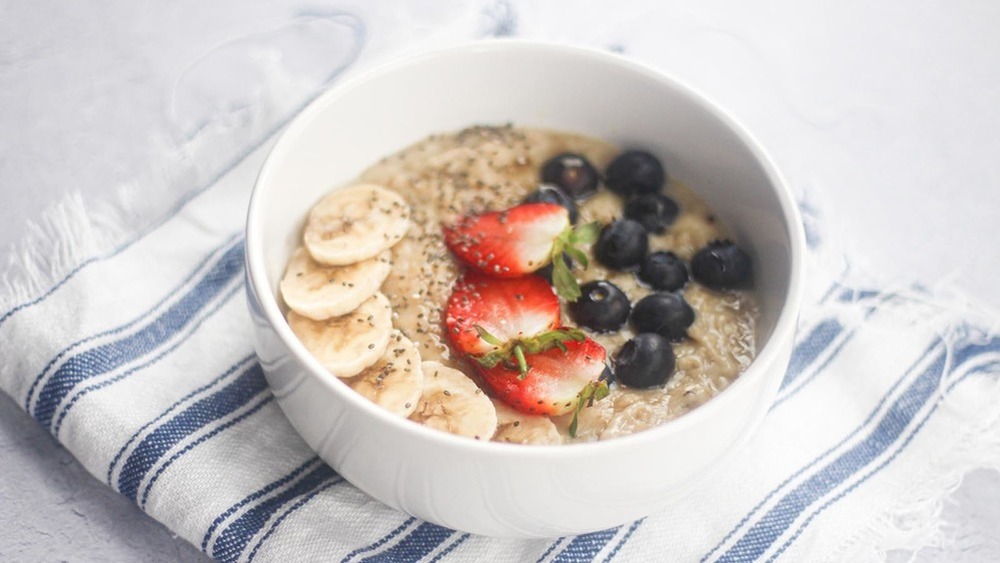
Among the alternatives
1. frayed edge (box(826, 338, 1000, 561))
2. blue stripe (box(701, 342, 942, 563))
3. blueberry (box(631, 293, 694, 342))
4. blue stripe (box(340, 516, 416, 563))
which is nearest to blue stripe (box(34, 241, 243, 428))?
blue stripe (box(340, 516, 416, 563))

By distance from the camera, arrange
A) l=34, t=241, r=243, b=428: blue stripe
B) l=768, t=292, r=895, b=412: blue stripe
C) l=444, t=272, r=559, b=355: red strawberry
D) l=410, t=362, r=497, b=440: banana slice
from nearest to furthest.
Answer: l=410, t=362, r=497, b=440: banana slice
l=444, t=272, r=559, b=355: red strawberry
l=34, t=241, r=243, b=428: blue stripe
l=768, t=292, r=895, b=412: blue stripe

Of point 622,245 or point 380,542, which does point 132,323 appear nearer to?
point 380,542

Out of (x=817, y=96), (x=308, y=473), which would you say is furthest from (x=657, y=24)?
(x=308, y=473)

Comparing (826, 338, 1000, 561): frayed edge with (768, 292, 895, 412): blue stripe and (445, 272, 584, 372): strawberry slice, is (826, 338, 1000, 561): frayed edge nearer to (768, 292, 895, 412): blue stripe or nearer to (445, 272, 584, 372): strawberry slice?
(768, 292, 895, 412): blue stripe

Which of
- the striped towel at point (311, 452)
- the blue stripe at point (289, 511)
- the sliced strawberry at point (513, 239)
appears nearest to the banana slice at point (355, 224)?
the sliced strawberry at point (513, 239)

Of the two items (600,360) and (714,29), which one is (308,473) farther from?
(714,29)

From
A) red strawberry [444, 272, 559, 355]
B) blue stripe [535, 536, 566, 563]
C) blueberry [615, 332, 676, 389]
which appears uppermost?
blueberry [615, 332, 676, 389]

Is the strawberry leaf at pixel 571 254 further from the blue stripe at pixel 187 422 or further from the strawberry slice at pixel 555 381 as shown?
the blue stripe at pixel 187 422
